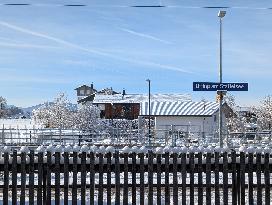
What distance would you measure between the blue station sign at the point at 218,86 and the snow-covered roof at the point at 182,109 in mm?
48287

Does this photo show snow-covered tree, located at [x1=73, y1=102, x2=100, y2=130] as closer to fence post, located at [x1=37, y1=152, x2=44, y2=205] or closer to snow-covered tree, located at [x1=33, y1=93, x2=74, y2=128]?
snow-covered tree, located at [x1=33, y1=93, x2=74, y2=128]

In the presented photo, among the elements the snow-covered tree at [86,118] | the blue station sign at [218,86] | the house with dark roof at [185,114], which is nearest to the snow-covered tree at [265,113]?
the house with dark roof at [185,114]

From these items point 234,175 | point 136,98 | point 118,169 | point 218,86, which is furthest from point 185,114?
point 118,169

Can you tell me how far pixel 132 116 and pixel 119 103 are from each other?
3.85 meters

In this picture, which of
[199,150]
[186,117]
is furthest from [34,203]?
[186,117]

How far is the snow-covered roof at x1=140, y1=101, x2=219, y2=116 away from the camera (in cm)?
6719

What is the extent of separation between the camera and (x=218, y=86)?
1812 centimetres

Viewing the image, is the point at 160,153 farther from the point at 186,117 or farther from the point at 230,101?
the point at 230,101

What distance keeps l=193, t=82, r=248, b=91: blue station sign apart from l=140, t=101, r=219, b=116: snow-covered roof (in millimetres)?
48287

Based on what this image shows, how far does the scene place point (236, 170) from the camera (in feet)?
Result: 29.0

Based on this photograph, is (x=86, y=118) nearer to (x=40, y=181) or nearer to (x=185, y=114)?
(x=185, y=114)

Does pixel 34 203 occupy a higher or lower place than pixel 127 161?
lower

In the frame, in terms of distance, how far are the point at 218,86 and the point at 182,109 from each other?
50482mm

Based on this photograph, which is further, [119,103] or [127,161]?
[119,103]
